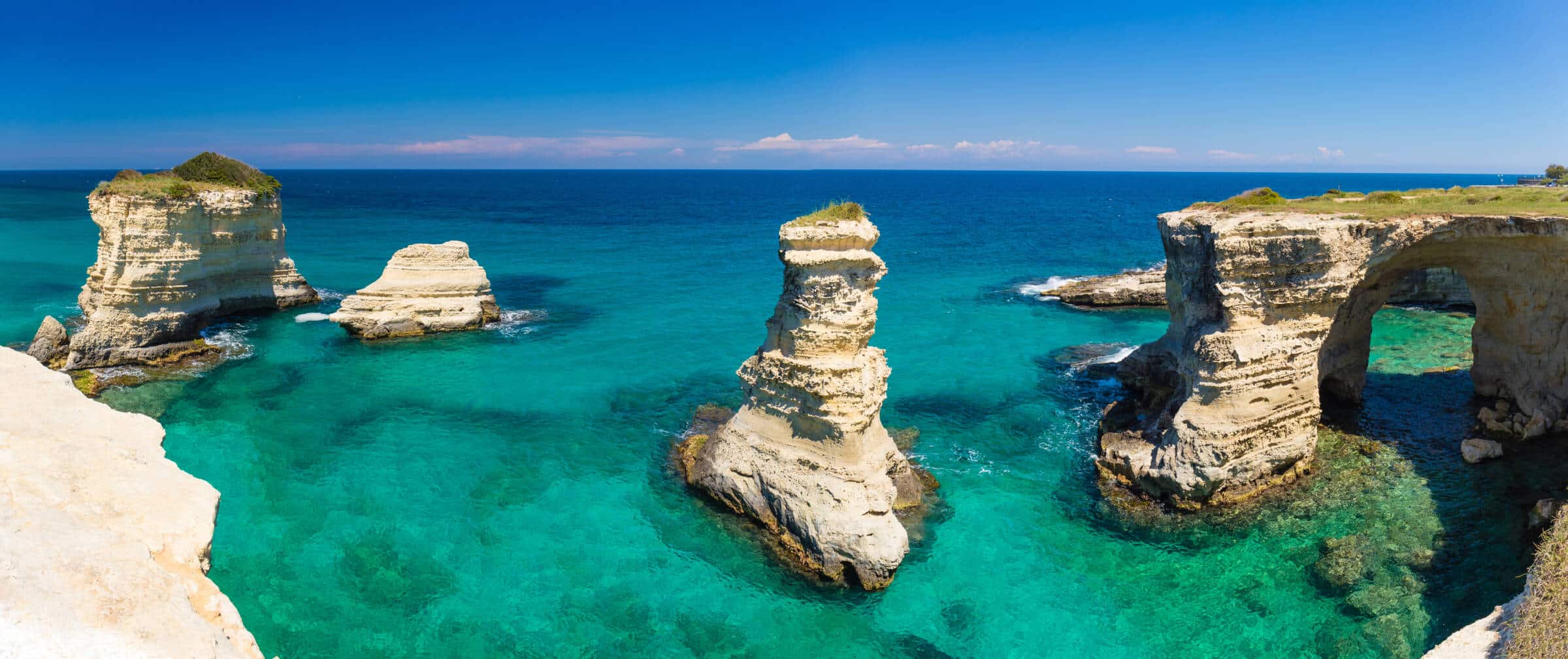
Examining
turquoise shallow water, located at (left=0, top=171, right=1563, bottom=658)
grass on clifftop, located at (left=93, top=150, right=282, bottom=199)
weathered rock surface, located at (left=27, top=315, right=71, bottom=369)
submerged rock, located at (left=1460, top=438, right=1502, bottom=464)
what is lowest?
turquoise shallow water, located at (left=0, top=171, right=1563, bottom=658)

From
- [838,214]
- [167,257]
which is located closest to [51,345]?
[167,257]

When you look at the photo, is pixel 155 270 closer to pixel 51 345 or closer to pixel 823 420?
pixel 51 345

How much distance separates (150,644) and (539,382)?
24553mm

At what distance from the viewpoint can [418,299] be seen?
117ft

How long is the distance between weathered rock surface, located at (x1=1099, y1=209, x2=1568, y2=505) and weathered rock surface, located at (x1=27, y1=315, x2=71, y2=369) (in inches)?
1436

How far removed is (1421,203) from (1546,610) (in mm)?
14436

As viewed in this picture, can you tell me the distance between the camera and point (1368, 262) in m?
19.5

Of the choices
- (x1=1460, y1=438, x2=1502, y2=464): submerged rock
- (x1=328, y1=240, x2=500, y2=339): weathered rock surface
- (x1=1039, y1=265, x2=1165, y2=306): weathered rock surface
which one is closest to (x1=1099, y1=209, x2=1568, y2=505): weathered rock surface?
(x1=1460, y1=438, x2=1502, y2=464): submerged rock

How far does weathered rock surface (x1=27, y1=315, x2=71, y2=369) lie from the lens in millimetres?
29531

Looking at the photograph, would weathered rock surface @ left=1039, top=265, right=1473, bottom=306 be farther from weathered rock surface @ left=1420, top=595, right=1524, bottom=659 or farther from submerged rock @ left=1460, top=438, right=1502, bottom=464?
weathered rock surface @ left=1420, top=595, right=1524, bottom=659

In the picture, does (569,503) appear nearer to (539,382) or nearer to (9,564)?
(539,382)

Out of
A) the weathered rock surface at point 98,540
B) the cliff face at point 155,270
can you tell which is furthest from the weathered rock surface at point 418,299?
the weathered rock surface at point 98,540

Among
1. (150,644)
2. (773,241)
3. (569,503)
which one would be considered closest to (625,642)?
(569,503)

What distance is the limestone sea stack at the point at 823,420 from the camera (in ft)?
54.5
